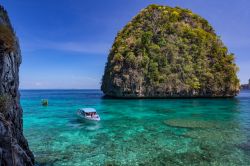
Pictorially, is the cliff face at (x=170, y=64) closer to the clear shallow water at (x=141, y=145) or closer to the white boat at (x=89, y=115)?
the white boat at (x=89, y=115)

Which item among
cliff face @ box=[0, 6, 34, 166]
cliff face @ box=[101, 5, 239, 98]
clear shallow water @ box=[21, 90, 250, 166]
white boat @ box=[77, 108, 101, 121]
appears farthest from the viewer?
cliff face @ box=[101, 5, 239, 98]

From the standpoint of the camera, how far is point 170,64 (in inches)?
3000

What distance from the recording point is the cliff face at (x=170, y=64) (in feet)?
241

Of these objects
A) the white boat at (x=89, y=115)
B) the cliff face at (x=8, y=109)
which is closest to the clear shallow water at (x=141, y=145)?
the white boat at (x=89, y=115)

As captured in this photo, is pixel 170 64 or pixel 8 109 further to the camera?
pixel 170 64

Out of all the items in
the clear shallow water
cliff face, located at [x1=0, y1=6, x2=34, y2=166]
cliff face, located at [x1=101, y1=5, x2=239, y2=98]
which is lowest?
the clear shallow water

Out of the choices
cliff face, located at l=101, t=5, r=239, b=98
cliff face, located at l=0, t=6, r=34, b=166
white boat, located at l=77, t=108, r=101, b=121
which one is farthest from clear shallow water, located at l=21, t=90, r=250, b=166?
cliff face, located at l=101, t=5, r=239, b=98

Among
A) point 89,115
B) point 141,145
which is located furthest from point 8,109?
point 89,115

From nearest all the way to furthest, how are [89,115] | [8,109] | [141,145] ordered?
[8,109] < [141,145] < [89,115]

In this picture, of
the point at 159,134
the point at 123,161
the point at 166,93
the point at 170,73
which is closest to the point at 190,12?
the point at 170,73

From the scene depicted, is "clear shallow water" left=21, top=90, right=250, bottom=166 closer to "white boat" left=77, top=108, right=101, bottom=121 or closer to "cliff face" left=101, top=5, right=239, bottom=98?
"white boat" left=77, top=108, right=101, bottom=121

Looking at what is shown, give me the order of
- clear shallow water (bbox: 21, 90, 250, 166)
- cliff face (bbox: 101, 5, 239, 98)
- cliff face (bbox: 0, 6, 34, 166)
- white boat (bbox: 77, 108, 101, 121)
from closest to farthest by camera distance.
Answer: cliff face (bbox: 0, 6, 34, 166), clear shallow water (bbox: 21, 90, 250, 166), white boat (bbox: 77, 108, 101, 121), cliff face (bbox: 101, 5, 239, 98)

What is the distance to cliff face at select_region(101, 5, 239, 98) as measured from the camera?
73.5 m

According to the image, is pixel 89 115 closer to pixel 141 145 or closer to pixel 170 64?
pixel 141 145
